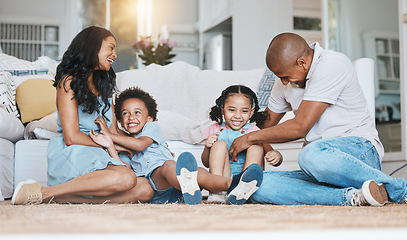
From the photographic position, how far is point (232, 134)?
1780 mm

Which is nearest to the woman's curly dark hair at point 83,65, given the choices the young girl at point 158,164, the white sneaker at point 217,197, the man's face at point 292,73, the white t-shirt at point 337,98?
the young girl at point 158,164

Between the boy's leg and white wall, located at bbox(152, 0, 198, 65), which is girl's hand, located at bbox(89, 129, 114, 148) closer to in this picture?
the boy's leg

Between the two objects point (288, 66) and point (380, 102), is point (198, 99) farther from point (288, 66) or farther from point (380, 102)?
point (380, 102)

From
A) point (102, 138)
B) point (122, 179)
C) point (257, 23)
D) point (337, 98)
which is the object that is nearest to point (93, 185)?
point (122, 179)

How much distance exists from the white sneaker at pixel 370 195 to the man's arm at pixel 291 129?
11.4 inches

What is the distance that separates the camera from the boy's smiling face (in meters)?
1.78

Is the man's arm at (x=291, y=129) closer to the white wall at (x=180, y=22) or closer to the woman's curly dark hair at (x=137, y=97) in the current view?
the woman's curly dark hair at (x=137, y=97)

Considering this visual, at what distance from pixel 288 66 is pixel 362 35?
2.41 metres

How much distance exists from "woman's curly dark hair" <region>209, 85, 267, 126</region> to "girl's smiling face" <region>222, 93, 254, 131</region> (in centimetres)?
2

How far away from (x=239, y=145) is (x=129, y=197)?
466 millimetres

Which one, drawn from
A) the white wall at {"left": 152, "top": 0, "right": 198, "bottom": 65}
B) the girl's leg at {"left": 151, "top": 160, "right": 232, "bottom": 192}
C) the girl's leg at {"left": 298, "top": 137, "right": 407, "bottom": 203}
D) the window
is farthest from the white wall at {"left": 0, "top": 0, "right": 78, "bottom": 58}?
the girl's leg at {"left": 298, "top": 137, "right": 407, "bottom": 203}

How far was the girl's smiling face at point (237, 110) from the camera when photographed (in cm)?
179

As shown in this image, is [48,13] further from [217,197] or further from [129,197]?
[217,197]

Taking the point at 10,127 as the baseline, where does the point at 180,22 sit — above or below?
above
